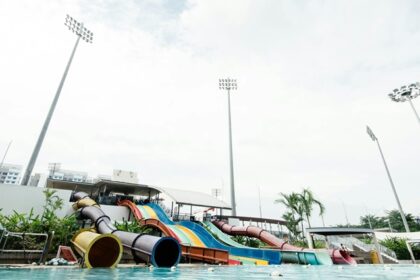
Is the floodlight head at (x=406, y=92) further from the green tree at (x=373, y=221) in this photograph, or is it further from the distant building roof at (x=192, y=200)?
the green tree at (x=373, y=221)

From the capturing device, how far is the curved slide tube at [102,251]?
9.43 m

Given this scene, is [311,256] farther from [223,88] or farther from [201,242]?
[223,88]

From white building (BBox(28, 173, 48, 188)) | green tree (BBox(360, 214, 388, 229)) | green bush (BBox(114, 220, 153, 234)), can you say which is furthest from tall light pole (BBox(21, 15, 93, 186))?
green tree (BBox(360, 214, 388, 229))

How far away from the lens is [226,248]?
1780 cm

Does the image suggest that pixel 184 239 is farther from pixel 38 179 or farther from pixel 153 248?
pixel 38 179

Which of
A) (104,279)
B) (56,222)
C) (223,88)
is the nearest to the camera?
(104,279)

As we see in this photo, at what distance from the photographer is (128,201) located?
80.9ft

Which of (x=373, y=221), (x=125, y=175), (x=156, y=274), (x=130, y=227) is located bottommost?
(x=156, y=274)

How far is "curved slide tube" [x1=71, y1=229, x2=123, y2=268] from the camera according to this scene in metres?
9.43

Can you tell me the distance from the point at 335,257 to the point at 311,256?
97.5 inches

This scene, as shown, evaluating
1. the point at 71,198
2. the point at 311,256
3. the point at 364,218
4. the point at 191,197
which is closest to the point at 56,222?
the point at 71,198

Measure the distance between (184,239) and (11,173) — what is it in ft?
517

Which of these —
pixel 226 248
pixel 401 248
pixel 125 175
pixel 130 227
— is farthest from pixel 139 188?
pixel 401 248

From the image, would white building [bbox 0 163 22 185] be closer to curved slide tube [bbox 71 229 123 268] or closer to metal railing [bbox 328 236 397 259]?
curved slide tube [bbox 71 229 123 268]
